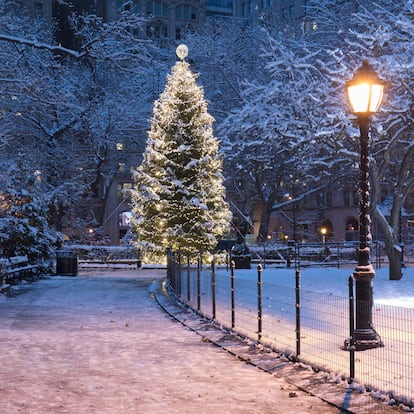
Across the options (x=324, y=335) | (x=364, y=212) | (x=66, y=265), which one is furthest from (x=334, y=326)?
(x=66, y=265)

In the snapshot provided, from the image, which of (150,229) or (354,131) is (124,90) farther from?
(354,131)

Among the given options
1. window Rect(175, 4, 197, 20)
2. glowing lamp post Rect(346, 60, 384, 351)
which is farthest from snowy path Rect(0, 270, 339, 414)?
window Rect(175, 4, 197, 20)

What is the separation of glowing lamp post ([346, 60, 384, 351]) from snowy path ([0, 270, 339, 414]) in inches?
83.3

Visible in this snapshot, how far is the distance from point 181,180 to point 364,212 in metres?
26.0

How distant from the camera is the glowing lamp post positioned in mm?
10977

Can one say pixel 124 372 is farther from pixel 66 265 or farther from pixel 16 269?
pixel 66 265

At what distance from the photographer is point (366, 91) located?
11.4 m

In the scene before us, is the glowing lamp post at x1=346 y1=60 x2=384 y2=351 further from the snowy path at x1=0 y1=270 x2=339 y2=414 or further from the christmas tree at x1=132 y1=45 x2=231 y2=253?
the christmas tree at x1=132 y1=45 x2=231 y2=253

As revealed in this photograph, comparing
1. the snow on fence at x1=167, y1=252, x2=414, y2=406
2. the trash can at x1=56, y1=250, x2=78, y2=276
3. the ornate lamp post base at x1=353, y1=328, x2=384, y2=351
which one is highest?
the trash can at x1=56, y1=250, x2=78, y2=276

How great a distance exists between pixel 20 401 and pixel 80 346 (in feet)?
13.7

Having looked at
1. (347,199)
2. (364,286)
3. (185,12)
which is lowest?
(364,286)

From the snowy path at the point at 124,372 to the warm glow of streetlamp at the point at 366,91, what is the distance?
4.63 metres

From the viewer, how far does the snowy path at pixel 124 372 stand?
785 cm

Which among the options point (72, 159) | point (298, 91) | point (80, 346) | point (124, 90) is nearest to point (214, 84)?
point (124, 90)
